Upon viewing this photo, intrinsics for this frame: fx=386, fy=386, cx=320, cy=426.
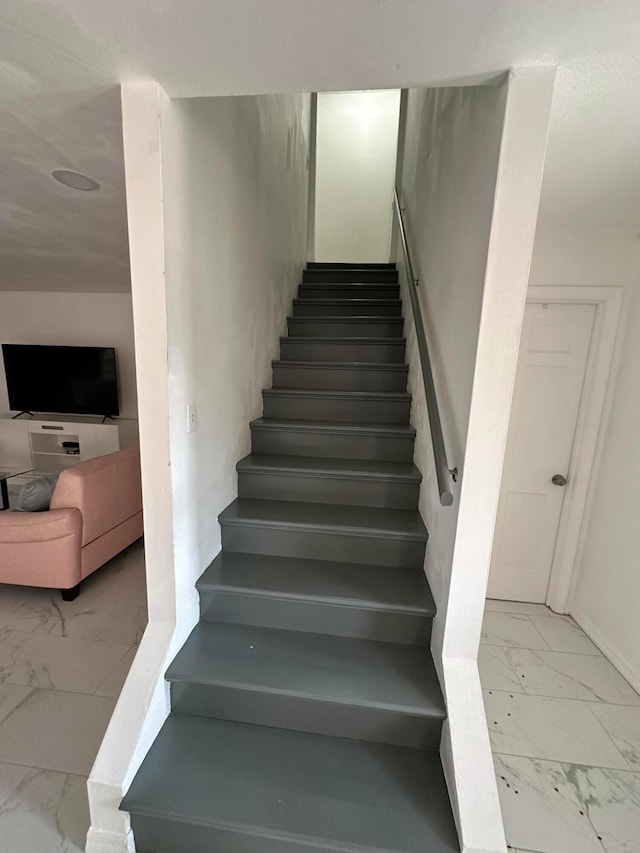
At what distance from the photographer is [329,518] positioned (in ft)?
6.23

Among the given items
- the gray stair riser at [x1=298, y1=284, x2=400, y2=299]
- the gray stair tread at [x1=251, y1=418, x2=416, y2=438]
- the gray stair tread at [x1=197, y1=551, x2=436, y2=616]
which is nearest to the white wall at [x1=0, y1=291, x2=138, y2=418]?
the gray stair riser at [x1=298, y1=284, x2=400, y2=299]

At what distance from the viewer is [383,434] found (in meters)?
2.19

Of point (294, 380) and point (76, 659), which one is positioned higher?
point (294, 380)

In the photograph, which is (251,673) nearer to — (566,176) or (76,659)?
(76,659)

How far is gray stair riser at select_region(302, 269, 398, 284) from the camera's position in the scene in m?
3.68

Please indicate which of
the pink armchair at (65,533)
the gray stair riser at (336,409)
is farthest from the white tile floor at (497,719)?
the gray stair riser at (336,409)

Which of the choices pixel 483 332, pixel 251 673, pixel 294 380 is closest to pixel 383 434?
pixel 294 380

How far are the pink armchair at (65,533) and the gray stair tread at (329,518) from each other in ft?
3.57

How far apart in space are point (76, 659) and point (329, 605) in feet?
4.68

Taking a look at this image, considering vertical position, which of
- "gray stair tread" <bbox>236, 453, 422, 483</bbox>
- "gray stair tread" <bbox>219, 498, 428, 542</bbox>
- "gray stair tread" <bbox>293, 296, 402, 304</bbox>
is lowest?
"gray stair tread" <bbox>219, 498, 428, 542</bbox>

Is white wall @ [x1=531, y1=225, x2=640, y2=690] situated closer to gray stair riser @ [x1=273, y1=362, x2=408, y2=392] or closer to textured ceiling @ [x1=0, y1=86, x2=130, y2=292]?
gray stair riser @ [x1=273, y1=362, x2=408, y2=392]

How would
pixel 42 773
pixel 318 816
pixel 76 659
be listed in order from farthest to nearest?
pixel 76 659
pixel 42 773
pixel 318 816

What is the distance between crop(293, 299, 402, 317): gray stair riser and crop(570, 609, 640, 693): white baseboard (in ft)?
8.06

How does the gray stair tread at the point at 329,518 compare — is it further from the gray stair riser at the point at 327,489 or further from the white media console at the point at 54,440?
the white media console at the point at 54,440
